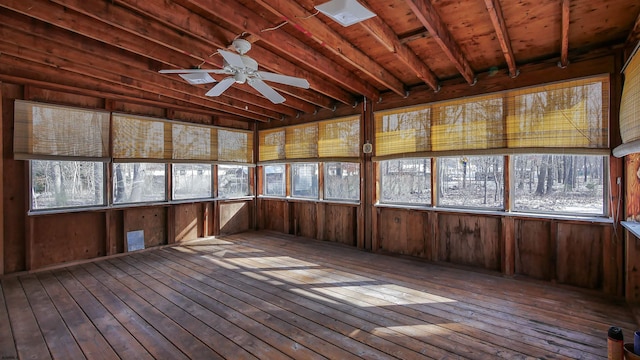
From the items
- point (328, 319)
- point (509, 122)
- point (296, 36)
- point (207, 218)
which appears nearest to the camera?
point (328, 319)

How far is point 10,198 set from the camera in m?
4.06

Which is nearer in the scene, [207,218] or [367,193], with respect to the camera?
[367,193]

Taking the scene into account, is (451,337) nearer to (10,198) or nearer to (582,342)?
(582,342)

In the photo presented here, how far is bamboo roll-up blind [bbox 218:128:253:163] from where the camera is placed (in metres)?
6.45

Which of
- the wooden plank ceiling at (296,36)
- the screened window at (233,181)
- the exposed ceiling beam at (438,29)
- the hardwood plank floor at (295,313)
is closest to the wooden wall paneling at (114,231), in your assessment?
the hardwood plank floor at (295,313)

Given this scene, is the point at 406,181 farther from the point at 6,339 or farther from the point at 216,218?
the point at 6,339

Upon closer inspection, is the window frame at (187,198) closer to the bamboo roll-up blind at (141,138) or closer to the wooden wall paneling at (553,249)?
the bamboo roll-up blind at (141,138)

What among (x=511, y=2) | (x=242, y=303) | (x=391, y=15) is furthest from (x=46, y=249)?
(x=511, y=2)

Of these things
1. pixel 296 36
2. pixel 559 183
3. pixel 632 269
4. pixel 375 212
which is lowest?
pixel 632 269

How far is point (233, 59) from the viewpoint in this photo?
8.41 ft

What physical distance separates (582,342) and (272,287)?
3034 mm

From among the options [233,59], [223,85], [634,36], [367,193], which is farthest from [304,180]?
[634,36]

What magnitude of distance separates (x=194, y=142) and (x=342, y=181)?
3.20 metres

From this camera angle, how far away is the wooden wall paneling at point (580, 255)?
3410 mm
